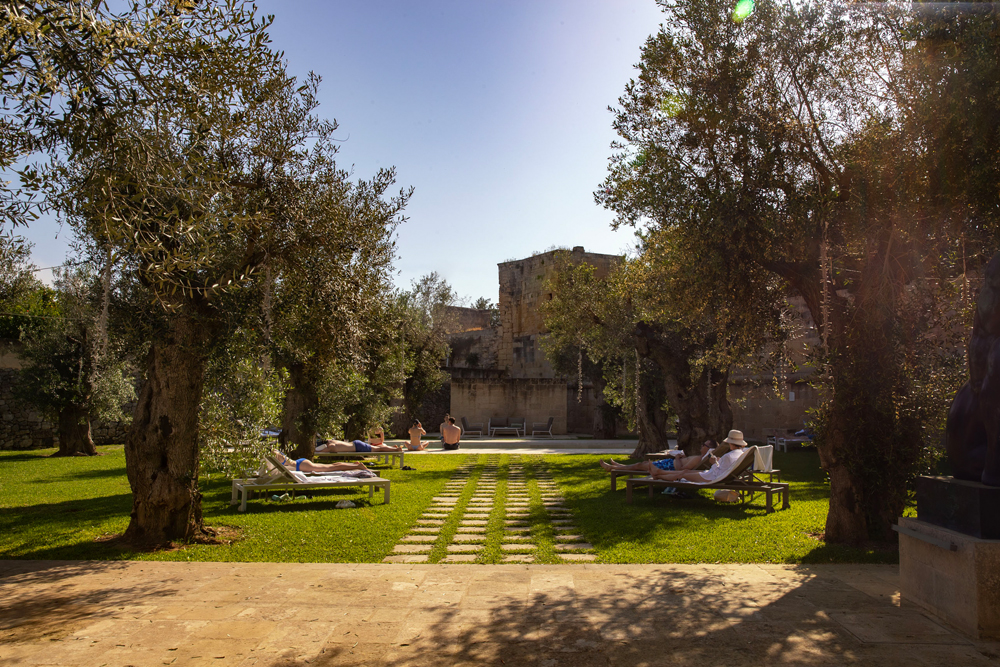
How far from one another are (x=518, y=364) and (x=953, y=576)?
31.5 meters

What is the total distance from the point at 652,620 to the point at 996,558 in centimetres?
198

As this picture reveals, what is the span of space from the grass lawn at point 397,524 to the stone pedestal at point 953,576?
5.17ft

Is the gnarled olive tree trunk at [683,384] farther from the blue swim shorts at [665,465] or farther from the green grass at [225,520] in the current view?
the green grass at [225,520]

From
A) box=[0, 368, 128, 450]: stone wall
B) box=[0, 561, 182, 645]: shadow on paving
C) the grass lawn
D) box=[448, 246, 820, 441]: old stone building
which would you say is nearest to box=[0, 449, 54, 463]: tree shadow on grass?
box=[0, 368, 128, 450]: stone wall

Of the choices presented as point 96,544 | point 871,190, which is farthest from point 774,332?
point 96,544

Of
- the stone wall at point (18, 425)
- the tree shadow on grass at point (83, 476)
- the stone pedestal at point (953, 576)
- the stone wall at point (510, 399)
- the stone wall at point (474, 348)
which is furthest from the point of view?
the stone wall at point (474, 348)

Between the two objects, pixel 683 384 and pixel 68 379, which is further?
pixel 68 379

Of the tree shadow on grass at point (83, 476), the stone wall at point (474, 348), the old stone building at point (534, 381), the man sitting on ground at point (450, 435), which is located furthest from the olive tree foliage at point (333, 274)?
the stone wall at point (474, 348)

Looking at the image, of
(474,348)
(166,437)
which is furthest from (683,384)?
(474,348)

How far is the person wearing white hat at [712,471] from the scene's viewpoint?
355 inches

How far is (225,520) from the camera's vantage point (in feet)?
26.0

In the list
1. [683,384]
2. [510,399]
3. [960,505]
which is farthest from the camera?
[510,399]

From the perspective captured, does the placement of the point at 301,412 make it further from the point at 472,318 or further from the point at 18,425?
the point at 472,318

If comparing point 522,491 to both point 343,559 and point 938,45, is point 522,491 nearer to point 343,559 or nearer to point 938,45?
point 343,559
